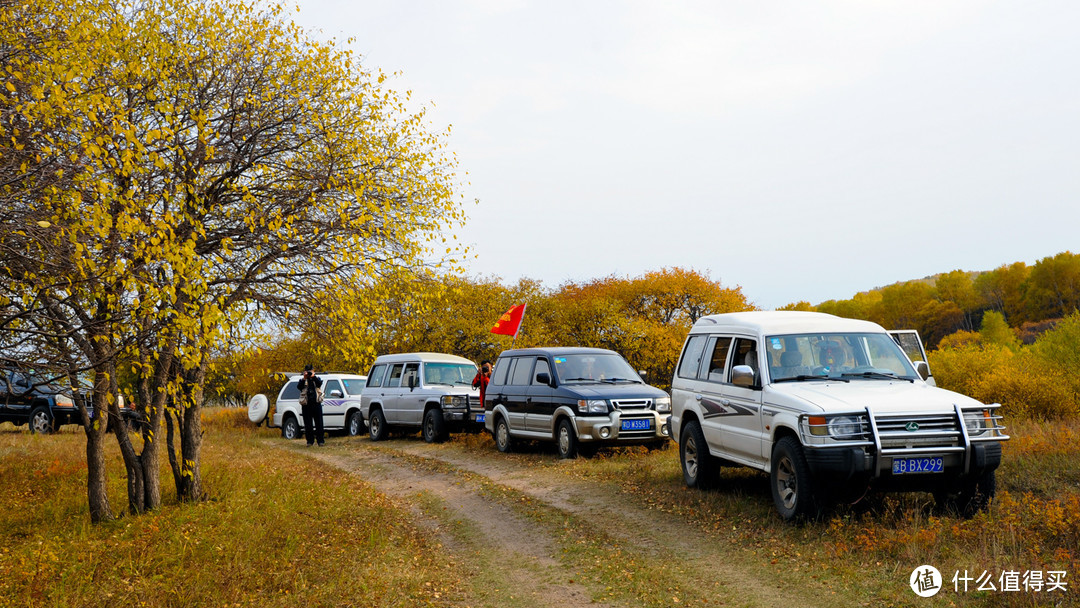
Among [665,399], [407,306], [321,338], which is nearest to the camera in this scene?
[321,338]

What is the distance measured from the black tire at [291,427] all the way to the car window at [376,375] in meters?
2.70

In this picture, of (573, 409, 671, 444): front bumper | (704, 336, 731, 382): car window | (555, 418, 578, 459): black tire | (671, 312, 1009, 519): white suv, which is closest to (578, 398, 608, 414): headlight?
(573, 409, 671, 444): front bumper

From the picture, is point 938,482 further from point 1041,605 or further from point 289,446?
point 289,446

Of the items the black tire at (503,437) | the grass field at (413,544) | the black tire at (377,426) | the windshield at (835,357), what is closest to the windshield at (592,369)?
the black tire at (503,437)

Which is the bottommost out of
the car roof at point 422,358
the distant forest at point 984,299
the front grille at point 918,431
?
the front grille at point 918,431

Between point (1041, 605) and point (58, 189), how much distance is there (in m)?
7.88

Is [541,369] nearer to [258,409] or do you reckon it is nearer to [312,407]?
[312,407]

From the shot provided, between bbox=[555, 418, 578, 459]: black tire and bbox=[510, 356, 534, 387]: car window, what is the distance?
4.85 feet

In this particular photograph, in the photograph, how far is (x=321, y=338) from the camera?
416 inches

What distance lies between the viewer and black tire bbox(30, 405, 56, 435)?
22484mm

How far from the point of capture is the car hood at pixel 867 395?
7703 millimetres

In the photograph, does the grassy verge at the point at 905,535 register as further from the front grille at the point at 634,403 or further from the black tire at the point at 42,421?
the black tire at the point at 42,421

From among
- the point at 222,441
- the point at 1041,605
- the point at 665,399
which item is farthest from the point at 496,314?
the point at 1041,605

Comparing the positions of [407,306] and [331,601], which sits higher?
[407,306]
